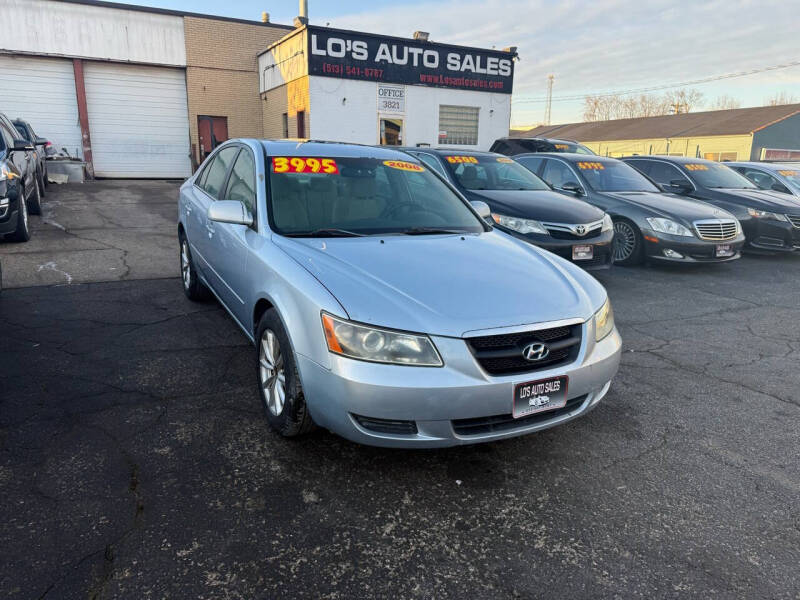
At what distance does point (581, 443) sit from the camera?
311cm

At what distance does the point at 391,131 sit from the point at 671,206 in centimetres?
1367

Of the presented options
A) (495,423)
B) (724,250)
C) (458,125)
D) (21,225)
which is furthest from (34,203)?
(458,125)

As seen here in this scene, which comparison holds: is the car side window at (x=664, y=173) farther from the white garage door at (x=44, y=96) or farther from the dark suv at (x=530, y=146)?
the white garage door at (x=44, y=96)

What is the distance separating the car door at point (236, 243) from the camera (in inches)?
140

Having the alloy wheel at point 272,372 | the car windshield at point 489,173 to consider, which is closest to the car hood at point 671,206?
the car windshield at point 489,173

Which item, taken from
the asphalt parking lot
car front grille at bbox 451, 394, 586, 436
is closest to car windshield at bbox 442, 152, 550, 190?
the asphalt parking lot

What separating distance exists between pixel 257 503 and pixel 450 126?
20116mm

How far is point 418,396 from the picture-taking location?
2.38m

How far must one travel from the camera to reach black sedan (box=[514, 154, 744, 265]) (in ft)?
24.9

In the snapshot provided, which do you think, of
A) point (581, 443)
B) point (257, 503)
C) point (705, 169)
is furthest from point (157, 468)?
point (705, 169)

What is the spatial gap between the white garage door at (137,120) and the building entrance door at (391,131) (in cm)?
757

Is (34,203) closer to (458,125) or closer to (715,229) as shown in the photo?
(715,229)

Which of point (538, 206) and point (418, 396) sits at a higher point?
point (538, 206)

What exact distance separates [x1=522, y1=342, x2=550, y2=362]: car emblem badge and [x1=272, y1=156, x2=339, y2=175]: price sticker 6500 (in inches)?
79.8
